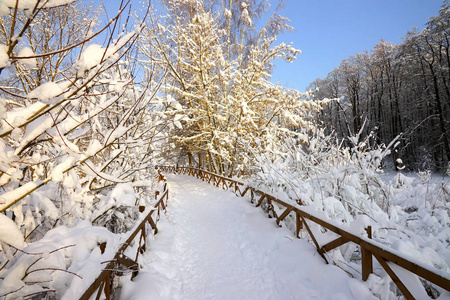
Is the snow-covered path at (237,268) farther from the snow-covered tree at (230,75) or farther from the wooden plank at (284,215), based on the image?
the snow-covered tree at (230,75)

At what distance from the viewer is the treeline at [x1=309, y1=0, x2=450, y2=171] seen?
54.1ft

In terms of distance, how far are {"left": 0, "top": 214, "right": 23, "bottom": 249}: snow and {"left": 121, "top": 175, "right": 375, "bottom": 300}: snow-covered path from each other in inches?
87.4

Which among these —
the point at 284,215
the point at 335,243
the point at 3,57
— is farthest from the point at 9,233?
the point at 284,215

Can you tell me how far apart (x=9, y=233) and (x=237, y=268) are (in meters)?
3.53

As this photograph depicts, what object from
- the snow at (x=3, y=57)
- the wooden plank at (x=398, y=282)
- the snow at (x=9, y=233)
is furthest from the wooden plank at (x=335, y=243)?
the snow at (x=3, y=57)

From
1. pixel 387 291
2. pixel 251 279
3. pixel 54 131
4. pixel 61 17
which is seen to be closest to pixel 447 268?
pixel 387 291

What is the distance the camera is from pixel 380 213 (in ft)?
11.4

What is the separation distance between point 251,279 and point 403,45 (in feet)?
82.0

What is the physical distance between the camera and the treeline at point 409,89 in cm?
1650

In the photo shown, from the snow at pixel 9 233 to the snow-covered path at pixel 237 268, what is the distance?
2.22 metres

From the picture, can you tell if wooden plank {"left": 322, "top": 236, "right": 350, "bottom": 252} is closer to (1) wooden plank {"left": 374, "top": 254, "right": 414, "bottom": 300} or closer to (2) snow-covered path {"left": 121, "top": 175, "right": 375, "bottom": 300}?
(2) snow-covered path {"left": 121, "top": 175, "right": 375, "bottom": 300}

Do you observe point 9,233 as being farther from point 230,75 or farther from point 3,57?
point 230,75

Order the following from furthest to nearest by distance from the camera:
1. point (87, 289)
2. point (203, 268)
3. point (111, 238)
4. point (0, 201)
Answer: point (203, 268) < point (111, 238) < point (87, 289) < point (0, 201)

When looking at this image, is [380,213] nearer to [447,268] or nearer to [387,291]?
[447,268]
